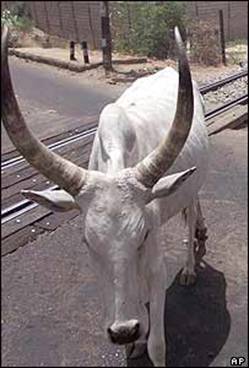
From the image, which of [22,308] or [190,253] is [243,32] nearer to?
[190,253]

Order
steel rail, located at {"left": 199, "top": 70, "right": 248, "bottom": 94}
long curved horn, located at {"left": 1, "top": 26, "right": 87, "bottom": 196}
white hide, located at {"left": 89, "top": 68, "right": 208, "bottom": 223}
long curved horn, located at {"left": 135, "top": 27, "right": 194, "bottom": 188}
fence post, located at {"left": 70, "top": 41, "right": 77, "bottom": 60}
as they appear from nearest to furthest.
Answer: long curved horn, located at {"left": 1, "top": 26, "right": 87, "bottom": 196}
long curved horn, located at {"left": 135, "top": 27, "right": 194, "bottom": 188}
white hide, located at {"left": 89, "top": 68, "right": 208, "bottom": 223}
steel rail, located at {"left": 199, "top": 70, "right": 248, "bottom": 94}
fence post, located at {"left": 70, "top": 41, "right": 77, "bottom": 60}

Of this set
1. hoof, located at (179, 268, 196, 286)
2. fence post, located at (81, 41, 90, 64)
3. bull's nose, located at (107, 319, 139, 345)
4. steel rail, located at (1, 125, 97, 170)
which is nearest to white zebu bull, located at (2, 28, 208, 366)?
bull's nose, located at (107, 319, 139, 345)

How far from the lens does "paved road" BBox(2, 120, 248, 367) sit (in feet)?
6.30

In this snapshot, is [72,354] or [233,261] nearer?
[72,354]

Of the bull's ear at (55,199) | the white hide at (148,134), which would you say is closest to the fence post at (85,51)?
the white hide at (148,134)

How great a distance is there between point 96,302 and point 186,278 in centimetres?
37

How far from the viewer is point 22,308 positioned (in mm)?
2070

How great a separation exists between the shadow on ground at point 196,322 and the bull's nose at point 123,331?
1.68 feet

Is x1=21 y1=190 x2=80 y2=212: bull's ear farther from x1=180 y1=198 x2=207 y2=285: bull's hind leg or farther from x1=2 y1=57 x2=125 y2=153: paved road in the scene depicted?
x1=2 y1=57 x2=125 y2=153: paved road

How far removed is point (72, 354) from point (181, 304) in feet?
1.49

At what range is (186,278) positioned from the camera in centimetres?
228

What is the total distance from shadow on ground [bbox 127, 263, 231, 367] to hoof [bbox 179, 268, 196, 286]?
0.06 feet

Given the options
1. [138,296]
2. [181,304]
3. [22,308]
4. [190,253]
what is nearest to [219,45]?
[190,253]

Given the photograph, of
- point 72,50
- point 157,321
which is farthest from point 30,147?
point 72,50
